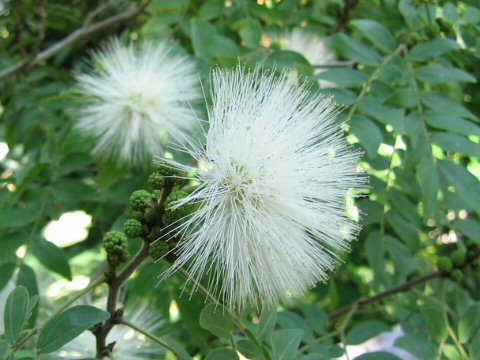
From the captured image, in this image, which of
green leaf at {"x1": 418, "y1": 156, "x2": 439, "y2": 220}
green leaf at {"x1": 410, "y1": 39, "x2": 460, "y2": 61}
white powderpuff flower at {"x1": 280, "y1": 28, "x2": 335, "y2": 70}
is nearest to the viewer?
green leaf at {"x1": 418, "y1": 156, "x2": 439, "y2": 220}

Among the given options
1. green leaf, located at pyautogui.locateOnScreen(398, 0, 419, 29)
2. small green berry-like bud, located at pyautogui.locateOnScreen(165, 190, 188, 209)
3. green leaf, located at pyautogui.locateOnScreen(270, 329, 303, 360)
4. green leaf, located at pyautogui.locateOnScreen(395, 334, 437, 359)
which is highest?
green leaf, located at pyautogui.locateOnScreen(398, 0, 419, 29)

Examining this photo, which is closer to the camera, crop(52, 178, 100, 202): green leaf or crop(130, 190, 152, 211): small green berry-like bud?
crop(130, 190, 152, 211): small green berry-like bud

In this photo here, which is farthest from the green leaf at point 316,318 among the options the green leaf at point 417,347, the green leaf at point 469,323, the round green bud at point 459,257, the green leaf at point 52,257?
the green leaf at point 52,257

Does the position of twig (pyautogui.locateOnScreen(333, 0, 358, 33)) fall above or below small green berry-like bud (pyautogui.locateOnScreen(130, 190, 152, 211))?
above

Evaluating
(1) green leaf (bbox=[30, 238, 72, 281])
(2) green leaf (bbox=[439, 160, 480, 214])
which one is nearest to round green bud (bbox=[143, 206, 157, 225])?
(1) green leaf (bbox=[30, 238, 72, 281])

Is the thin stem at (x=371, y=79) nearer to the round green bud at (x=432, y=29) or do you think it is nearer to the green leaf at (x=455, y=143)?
the round green bud at (x=432, y=29)

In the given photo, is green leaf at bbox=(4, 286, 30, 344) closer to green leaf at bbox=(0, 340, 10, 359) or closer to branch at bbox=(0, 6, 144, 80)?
green leaf at bbox=(0, 340, 10, 359)

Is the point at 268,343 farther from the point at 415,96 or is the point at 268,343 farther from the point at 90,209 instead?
the point at 90,209
